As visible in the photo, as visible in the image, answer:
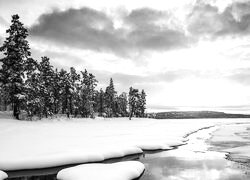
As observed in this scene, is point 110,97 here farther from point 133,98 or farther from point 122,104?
point 122,104

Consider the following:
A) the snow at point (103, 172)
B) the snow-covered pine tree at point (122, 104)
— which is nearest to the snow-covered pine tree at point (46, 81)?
the snow at point (103, 172)

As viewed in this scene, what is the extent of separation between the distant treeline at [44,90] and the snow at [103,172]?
23093 millimetres

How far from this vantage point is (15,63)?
117ft

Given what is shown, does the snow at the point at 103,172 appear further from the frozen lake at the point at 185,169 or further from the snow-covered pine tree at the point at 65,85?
the snow-covered pine tree at the point at 65,85

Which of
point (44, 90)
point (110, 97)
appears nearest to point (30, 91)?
point (44, 90)

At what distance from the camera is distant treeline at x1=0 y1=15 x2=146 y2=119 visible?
34.8 meters

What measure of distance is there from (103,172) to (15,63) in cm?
2822

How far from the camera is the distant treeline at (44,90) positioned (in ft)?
114

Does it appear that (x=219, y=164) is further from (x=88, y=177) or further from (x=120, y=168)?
(x=88, y=177)

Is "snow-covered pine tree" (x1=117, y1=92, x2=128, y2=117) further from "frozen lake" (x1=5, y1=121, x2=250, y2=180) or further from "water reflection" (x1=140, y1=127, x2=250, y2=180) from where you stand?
"frozen lake" (x1=5, y1=121, x2=250, y2=180)

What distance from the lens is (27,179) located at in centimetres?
1360

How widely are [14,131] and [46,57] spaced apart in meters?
32.2

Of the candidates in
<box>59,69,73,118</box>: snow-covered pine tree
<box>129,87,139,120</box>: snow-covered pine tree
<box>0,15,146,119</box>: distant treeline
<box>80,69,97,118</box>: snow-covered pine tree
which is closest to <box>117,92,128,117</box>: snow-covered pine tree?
<box>0,15,146,119</box>: distant treeline

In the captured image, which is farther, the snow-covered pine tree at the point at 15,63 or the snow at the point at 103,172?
the snow-covered pine tree at the point at 15,63
